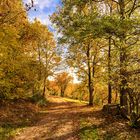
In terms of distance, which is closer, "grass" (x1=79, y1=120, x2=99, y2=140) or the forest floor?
"grass" (x1=79, y1=120, x2=99, y2=140)

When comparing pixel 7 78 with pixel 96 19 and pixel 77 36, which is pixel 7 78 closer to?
pixel 77 36

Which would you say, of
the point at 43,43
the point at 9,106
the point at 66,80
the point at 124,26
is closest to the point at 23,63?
the point at 9,106

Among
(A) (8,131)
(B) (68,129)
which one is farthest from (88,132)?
(A) (8,131)

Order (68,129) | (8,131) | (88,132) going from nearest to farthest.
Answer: (88,132)
(8,131)
(68,129)

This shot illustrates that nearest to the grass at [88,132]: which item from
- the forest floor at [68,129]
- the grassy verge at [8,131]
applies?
the forest floor at [68,129]

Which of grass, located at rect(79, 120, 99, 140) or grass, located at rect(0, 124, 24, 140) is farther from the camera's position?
grass, located at rect(0, 124, 24, 140)

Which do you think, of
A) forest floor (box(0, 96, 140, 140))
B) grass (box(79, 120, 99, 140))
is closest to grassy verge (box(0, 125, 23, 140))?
forest floor (box(0, 96, 140, 140))

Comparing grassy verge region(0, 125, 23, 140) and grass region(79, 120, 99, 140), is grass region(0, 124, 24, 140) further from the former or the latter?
grass region(79, 120, 99, 140)

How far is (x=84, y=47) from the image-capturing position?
103 feet

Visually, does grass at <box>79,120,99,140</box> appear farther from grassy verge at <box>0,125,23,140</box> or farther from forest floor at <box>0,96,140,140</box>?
grassy verge at <box>0,125,23,140</box>

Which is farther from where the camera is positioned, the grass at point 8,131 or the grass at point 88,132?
the grass at point 8,131

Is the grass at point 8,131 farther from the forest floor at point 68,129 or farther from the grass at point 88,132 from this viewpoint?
the grass at point 88,132

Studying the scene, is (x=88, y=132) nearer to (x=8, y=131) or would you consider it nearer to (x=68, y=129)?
(x=68, y=129)

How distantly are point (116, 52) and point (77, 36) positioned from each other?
7.81ft
